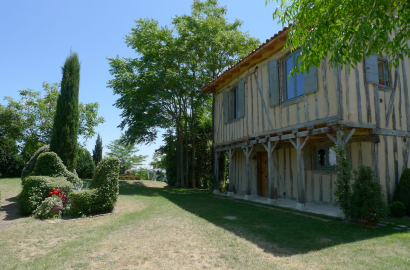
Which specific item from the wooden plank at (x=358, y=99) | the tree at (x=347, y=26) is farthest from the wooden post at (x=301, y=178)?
the tree at (x=347, y=26)

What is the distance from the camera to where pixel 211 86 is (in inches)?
550

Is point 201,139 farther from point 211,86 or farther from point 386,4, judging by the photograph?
point 386,4

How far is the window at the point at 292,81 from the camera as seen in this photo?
7.98 meters

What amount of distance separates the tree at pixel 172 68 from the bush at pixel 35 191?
7.86 metres

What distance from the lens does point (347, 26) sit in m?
3.71

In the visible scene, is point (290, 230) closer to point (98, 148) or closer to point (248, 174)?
point (248, 174)

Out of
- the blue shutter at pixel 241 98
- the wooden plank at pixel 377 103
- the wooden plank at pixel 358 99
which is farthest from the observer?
the blue shutter at pixel 241 98

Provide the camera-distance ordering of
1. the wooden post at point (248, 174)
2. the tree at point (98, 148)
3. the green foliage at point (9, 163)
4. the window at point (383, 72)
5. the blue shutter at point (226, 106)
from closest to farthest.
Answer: the window at point (383, 72) < the wooden post at point (248, 174) < the blue shutter at point (226, 106) < the green foliage at point (9, 163) < the tree at point (98, 148)

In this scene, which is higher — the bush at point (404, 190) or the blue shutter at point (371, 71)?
the blue shutter at point (371, 71)

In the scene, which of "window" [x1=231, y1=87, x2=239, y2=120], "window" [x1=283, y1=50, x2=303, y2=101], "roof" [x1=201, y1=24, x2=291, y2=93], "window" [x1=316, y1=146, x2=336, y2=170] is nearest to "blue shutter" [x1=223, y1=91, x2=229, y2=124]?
"window" [x1=231, y1=87, x2=239, y2=120]

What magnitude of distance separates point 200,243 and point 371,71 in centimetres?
665

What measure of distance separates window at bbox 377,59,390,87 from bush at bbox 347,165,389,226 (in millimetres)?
3725

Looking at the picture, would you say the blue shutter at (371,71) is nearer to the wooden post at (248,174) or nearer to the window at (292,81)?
the window at (292,81)

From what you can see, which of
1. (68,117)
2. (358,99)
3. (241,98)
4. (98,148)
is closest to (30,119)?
(98,148)
